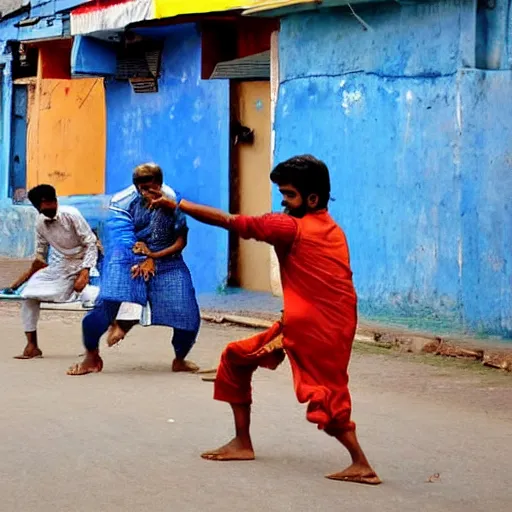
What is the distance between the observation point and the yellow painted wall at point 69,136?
20.3 metres

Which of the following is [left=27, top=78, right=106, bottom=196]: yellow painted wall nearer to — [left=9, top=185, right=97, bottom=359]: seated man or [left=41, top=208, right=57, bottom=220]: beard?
[left=9, top=185, right=97, bottom=359]: seated man

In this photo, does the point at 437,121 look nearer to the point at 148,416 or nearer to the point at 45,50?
the point at 148,416

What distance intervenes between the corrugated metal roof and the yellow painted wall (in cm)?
116

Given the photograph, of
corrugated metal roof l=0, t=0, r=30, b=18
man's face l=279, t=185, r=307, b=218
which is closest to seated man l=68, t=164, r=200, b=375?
man's face l=279, t=185, r=307, b=218

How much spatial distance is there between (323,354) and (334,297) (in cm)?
26

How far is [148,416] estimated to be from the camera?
8.18m

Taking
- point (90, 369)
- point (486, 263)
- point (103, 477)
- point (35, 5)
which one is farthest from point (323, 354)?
point (35, 5)

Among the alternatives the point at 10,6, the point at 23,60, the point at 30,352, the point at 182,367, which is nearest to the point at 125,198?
the point at 182,367

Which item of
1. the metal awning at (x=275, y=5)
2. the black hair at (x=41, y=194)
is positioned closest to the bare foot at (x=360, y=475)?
the black hair at (x=41, y=194)

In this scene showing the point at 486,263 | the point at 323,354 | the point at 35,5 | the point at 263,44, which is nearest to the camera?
the point at 323,354

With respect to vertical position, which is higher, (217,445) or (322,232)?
(322,232)

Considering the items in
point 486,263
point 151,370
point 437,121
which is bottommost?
point 151,370

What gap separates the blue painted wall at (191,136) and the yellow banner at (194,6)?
1.05 metres

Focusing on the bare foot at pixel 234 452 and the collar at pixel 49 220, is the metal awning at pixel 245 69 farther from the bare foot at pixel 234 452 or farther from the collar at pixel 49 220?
the bare foot at pixel 234 452
